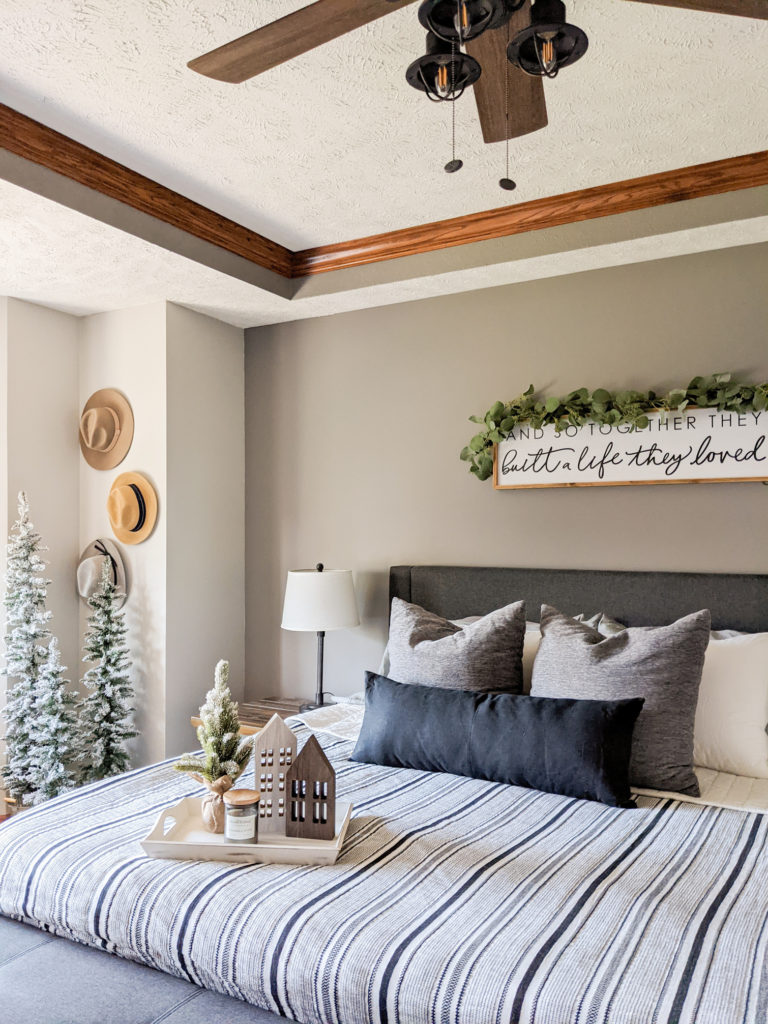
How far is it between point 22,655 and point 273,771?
79.6 inches

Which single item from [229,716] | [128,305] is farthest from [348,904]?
[128,305]

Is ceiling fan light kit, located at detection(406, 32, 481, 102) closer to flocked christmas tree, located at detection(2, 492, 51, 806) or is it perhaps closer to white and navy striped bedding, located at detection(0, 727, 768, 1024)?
white and navy striped bedding, located at detection(0, 727, 768, 1024)

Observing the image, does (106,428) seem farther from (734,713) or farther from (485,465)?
(734,713)

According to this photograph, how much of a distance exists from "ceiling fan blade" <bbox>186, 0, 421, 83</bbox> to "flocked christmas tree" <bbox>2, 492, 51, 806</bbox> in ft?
7.92

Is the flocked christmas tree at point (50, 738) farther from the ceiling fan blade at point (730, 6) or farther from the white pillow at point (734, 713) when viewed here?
the ceiling fan blade at point (730, 6)

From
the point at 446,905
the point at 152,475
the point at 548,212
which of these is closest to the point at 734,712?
the point at 446,905

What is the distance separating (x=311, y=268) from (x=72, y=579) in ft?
6.17

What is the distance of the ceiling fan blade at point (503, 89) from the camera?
157 cm

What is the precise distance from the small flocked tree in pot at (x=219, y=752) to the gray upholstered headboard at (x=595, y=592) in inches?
62.2

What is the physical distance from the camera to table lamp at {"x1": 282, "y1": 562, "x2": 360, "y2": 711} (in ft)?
11.0

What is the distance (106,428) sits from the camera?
Answer: 12.3 ft

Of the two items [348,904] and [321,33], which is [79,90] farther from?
[348,904]

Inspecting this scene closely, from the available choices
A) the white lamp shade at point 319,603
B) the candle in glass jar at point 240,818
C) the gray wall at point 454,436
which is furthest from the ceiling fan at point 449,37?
the white lamp shade at point 319,603

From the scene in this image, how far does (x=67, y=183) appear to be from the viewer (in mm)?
2553
